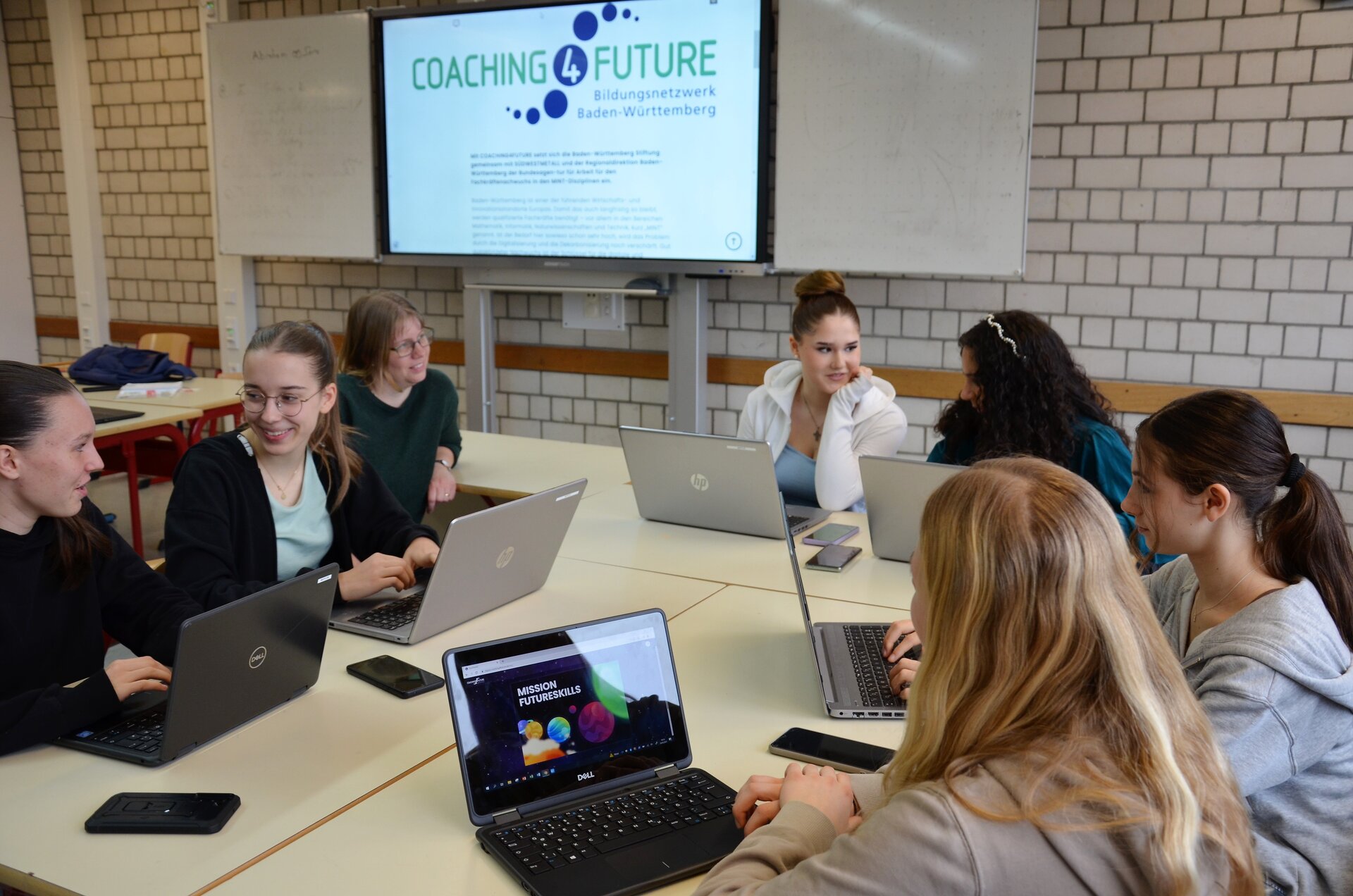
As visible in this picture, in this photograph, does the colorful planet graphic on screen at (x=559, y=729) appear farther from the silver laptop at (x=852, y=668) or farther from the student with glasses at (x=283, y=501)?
the student with glasses at (x=283, y=501)

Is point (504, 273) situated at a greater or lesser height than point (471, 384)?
greater

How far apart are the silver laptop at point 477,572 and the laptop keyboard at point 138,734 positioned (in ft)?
1.49

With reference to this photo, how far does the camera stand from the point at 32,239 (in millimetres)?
6840

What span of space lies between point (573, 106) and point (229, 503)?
125 inches

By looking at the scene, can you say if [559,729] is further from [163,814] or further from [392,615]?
[392,615]

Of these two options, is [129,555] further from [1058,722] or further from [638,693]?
[1058,722]

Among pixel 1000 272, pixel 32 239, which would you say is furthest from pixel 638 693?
pixel 32 239

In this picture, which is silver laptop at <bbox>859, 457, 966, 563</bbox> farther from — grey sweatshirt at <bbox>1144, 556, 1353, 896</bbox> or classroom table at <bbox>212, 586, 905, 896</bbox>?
grey sweatshirt at <bbox>1144, 556, 1353, 896</bbox>

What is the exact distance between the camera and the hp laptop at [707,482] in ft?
8.39

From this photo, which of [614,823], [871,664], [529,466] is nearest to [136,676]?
[614,823]

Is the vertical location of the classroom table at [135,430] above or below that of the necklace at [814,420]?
below

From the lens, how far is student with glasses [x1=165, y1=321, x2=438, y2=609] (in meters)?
2.04

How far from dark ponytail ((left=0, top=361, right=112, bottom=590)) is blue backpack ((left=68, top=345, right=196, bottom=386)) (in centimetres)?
328

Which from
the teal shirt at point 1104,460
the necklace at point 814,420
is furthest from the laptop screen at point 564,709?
the necklace at point 814,420
